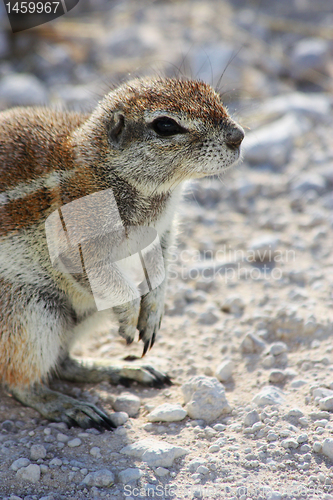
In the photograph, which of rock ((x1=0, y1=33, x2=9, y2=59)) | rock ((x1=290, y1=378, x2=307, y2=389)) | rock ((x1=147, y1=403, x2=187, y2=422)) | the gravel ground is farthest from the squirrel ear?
rock ((x1=0, y1=33, x2=9, y2=59))

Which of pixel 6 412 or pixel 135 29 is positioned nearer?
pixel 6 412

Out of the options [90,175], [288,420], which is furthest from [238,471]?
[90,175]

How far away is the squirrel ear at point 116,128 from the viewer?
3.18 meters

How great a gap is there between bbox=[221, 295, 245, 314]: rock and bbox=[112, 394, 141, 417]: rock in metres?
1.13

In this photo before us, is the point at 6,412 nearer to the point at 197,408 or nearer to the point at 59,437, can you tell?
the point at 59,437

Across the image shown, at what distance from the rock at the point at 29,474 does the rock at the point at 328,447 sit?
58.2 inches

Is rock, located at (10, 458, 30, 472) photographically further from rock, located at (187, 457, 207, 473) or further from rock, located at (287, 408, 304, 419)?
rock, located at (287, 408, 304, 419)

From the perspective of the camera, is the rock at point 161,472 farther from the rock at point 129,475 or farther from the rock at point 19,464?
the rock at point 19,464

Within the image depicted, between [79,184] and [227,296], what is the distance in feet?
5.70

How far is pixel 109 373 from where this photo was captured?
3654 millimetres

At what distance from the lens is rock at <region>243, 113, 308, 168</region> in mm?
5812

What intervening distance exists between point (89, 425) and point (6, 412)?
1.81 ft

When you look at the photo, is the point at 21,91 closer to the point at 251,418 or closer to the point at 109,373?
the point at 109,373

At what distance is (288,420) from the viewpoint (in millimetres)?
3014
